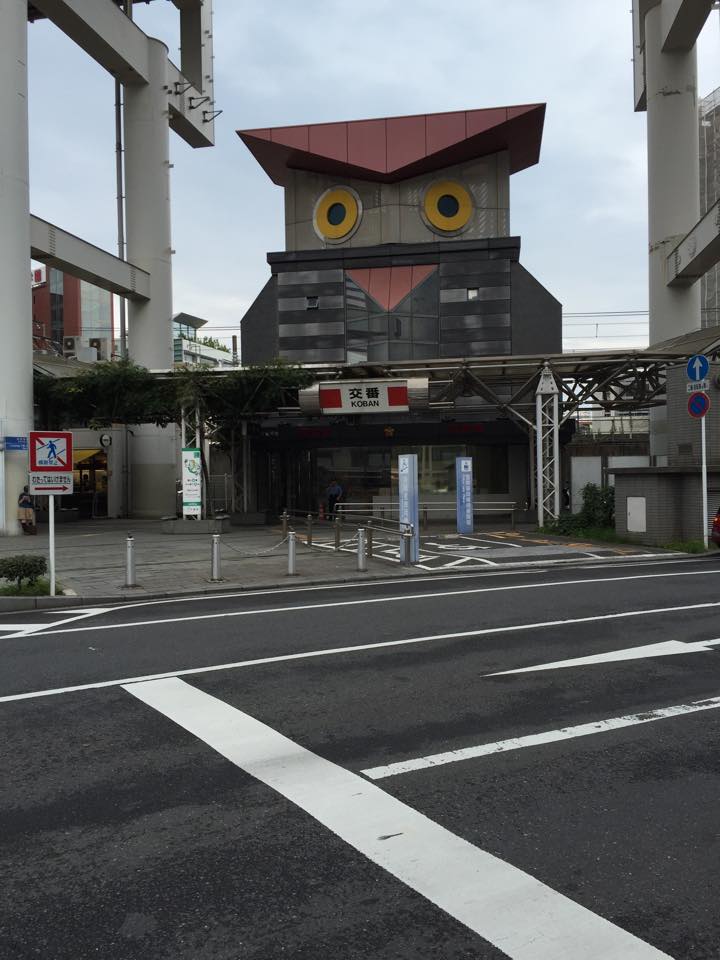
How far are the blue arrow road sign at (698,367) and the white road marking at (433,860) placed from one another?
605 inches

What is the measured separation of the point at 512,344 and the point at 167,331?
16.6 metres

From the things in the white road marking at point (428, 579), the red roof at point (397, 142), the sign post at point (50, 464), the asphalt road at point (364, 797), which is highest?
the red roof at point (397, 142)

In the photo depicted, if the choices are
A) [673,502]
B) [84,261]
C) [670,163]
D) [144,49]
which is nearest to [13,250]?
[84,261]

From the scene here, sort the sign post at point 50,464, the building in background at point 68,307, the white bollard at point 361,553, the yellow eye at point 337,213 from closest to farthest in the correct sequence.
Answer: the sign post at point 50,464, the white bollard at point 361,553, the yellow eye at point 337,213, the building in background at point 68,307

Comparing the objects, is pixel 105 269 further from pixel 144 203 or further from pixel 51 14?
pixel 51 14

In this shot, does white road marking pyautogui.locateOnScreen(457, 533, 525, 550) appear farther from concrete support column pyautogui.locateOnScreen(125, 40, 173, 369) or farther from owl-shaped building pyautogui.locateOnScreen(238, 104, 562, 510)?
concrete support column pyautogui.locateOnScreen(125, 40, 173, 369)

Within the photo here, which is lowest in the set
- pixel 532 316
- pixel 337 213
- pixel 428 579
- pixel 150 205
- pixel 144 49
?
pixel 428 579

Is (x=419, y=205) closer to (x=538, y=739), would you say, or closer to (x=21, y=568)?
(x=21, y=568)

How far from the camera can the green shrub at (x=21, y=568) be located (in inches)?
462

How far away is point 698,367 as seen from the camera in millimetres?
17438

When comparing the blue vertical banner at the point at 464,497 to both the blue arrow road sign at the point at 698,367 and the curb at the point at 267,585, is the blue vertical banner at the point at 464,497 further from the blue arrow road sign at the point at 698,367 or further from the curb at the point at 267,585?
the blue arrow road sign at the point at 698,367

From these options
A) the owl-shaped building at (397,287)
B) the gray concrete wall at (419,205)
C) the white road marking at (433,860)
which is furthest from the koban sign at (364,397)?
the white road marking at (433,860)

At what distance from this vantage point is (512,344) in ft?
116

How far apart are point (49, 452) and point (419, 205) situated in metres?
31.1
